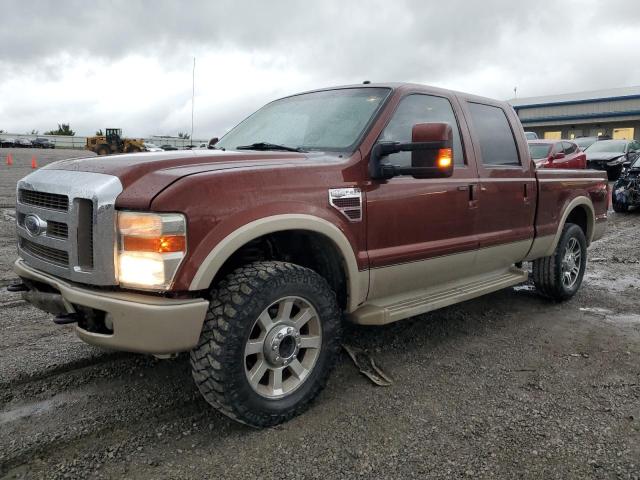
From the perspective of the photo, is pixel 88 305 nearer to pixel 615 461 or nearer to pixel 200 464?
pixel 200 464

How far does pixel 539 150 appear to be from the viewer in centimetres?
1280

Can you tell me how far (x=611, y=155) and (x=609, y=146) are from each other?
1.36 m

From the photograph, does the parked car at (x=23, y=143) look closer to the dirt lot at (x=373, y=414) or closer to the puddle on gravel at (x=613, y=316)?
the dirt lot at (x=373, y=414)

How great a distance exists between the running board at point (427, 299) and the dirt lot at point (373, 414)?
400mm

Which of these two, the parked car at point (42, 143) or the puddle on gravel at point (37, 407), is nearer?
the puddle on gravel at point (37, 407)

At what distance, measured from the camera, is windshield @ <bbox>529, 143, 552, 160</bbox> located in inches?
494

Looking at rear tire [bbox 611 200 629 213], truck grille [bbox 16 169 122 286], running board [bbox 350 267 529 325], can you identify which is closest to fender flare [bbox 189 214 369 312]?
running board [bbox 350 267 529 325]

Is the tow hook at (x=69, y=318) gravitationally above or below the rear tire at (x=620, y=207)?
below

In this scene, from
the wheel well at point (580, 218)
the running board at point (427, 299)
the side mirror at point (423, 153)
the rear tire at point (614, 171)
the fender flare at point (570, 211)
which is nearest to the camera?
the side mirror at point (423, 153)

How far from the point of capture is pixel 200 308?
2.51 meters

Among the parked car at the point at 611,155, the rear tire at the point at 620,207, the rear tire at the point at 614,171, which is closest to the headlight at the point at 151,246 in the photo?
the rear tire at the point at 620,207

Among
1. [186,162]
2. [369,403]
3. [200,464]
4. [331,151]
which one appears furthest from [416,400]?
[186,162]

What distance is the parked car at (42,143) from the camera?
56.5 m

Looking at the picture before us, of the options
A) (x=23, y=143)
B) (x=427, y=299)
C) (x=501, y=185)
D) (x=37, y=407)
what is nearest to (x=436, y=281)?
(x=427, y=299)
